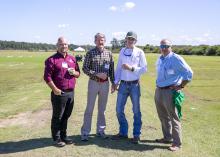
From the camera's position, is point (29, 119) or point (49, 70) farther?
point (29, 119)

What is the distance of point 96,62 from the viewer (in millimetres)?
8117

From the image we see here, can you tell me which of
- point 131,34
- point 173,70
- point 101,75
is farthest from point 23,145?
point 173,70

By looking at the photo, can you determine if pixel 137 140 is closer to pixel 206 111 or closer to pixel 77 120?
pixel 77 120

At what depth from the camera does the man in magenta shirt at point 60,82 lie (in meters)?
7.56

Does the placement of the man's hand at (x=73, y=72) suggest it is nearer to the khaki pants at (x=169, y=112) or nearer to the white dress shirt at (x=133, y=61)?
the white dress shirt at (x=133, y=61)

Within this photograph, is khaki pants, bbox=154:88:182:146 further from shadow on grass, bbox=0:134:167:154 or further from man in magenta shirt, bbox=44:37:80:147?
man in magenta shirt, bbox=44:37:80:147

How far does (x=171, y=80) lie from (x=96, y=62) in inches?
65.1

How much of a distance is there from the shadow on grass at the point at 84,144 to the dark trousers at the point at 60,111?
377 mm

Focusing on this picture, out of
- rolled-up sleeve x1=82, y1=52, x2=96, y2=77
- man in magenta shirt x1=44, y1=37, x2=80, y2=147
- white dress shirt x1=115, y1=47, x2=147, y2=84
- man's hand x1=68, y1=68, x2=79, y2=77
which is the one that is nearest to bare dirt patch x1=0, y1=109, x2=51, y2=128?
A: man in magenta shirt x1=44, y1=37, x2=80, y2=147

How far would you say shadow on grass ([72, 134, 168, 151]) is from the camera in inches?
317

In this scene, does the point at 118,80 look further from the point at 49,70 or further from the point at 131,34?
the point at 49,70

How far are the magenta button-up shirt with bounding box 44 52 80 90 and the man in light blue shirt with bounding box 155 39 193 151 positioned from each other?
1.90 meters

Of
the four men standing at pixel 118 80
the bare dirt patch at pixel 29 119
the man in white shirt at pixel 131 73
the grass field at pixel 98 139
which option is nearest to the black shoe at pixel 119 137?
the four men standing at pixel 118 80

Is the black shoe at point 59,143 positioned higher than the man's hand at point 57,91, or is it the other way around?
the man's hand at point 57,91
